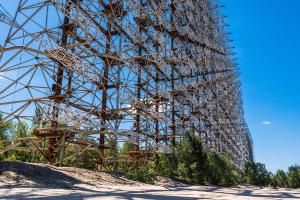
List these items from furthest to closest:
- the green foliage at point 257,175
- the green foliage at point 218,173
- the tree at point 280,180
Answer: the tree at point 280,180
the green foliage at point 257,175
the green foliage at point 218,173

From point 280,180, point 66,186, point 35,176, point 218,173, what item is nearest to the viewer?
point 66,186

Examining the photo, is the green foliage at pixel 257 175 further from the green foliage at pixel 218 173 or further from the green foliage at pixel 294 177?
the green foliage at pixel 218 173

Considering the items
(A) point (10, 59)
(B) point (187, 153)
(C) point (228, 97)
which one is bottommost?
(B) point (187, 153)

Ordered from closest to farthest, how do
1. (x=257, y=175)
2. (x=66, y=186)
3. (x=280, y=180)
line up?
(x=66, y=186)
(x=257, y=175)
(x=280, y=180)

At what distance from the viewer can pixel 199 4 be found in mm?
36062

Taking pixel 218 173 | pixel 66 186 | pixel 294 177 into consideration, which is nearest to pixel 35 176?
pixel 66 186

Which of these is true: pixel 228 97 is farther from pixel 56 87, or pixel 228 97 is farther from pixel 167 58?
pixel 56 87

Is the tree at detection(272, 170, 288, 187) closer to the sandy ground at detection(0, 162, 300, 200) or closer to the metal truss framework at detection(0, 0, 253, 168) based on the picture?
the metal truss framework at detection(0, 0, 253, 168)

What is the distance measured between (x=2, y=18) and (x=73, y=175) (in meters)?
5.86

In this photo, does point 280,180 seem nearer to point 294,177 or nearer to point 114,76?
point 294,177

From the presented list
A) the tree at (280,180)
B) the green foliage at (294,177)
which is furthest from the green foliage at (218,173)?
the tree at (280,180)

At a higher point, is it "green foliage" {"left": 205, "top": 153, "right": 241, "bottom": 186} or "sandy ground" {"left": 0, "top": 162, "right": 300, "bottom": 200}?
"green foliage" {"left": 205, "top": 153, "right": 241, "bottom": 186}

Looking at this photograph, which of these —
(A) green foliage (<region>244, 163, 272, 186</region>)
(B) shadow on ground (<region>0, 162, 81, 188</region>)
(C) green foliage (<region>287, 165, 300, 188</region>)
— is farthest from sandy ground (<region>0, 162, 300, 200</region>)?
(C) green foliage (<region>287, 165, 300, 188</region>)

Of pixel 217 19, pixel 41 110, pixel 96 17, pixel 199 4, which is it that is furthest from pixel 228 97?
pixel 41 110
